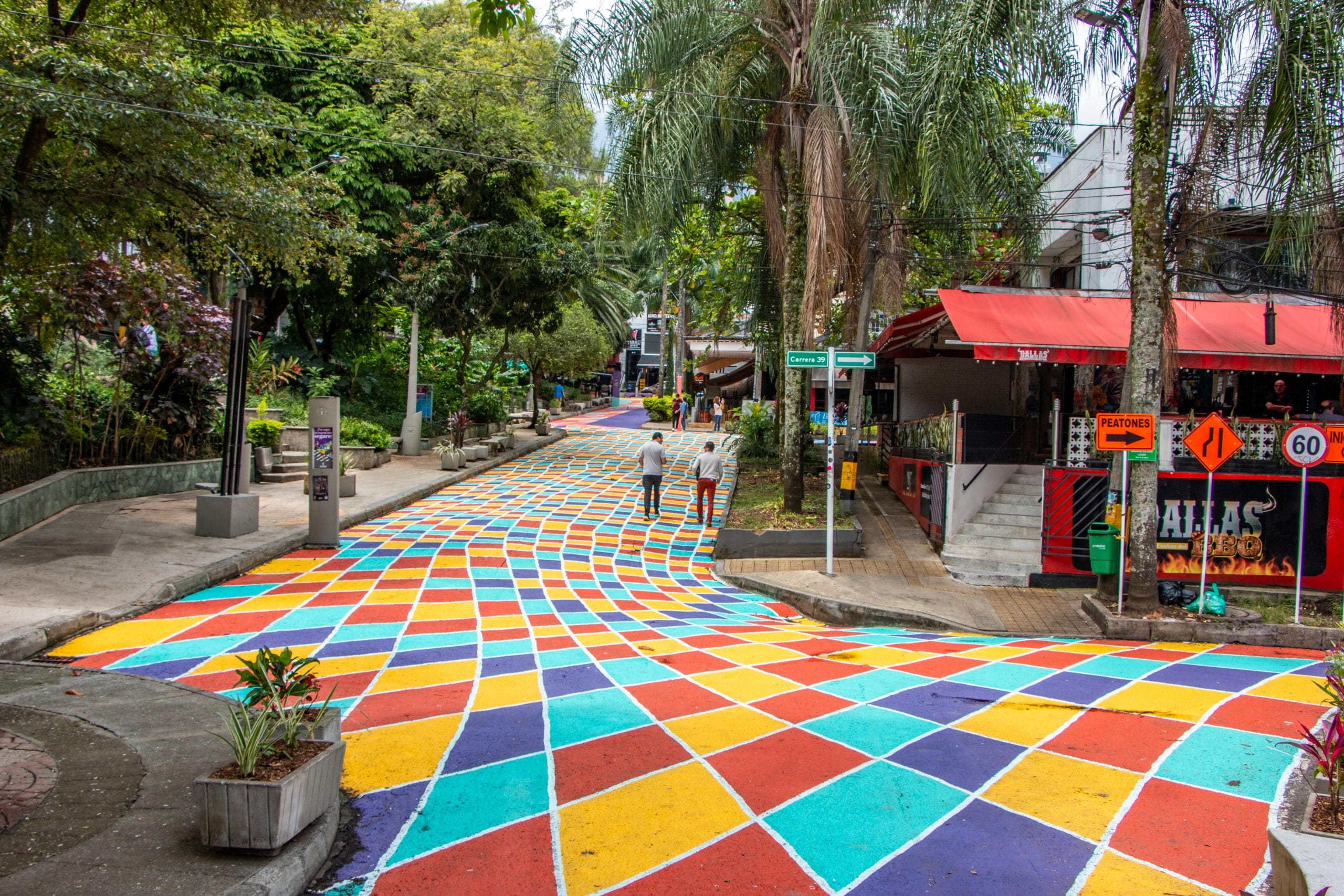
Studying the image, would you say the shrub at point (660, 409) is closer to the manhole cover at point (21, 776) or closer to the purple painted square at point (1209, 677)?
the purple painted square at point (1209, 677)

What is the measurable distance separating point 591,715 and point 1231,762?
4.01 metres

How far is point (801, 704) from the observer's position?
6434mm

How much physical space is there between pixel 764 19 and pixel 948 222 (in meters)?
5.41

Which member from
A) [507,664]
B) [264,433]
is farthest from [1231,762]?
[264,433]

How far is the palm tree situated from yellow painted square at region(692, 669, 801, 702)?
7.38 meters

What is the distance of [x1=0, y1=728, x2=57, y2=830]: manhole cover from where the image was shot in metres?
4.20

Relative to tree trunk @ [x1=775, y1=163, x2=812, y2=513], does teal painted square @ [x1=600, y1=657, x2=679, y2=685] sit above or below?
below

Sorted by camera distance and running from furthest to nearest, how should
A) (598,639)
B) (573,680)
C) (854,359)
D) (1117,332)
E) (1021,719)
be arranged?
(1117,332), (854,359), (598,639), (573,680), (1021,719)

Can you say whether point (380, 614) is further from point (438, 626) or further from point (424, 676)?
point (424, 676)

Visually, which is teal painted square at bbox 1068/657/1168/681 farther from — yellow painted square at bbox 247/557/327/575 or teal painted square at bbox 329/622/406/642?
yellow painted square at bbox 247/557/327/575

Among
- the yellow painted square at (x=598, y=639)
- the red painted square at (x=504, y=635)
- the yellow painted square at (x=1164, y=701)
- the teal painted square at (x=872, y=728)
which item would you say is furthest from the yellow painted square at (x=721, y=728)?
the red painted square at (x=504, y=635)

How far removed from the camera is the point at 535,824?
4434mm

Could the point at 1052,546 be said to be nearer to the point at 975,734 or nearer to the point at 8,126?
the point at 975,734

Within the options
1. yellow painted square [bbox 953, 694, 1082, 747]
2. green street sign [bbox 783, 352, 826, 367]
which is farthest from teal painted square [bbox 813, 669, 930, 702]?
green street sign [bbox 783, 352, 826, 367]
